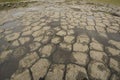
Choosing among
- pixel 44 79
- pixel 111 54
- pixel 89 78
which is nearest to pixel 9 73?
pixel 44 79

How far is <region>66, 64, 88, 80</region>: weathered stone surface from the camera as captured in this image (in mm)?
1857

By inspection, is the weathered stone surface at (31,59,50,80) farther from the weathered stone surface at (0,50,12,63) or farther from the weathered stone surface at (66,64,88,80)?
the weathered stone surface at (0,50,12,63)

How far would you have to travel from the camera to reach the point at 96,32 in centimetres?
287

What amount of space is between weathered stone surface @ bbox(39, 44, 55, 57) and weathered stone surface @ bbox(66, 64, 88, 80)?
452 millimetres

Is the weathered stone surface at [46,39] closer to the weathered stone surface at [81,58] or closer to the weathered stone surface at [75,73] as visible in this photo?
the weathered stone surface at [81,58]

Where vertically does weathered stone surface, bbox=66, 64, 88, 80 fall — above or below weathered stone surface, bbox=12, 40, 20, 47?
above

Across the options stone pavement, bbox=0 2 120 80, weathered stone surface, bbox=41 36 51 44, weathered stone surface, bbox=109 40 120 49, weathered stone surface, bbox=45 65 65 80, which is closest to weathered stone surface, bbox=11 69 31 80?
stone pavement, bbox=0 2 120 80

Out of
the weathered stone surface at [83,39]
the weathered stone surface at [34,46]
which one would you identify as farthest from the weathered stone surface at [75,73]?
the weathered stone surface at [34,46]

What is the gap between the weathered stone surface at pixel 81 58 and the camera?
2.09 metres

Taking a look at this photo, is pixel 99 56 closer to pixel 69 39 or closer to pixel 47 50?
pixel 69 39

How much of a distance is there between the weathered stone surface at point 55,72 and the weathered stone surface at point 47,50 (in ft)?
1.01

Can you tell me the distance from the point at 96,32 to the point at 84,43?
55 cm

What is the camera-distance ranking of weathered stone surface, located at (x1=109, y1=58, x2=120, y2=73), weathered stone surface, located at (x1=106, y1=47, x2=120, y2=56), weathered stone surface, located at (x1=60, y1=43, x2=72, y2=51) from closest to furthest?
1. weathered stone surface, located at (x1=109, y1=58, x2=120, y2=73)
2. weathered stone surface, located at (x1=106, y1=47, x2=120, y2=56)
3. weathered stone surface, located at (x1=60, y1=43, x2=72, y2=51)

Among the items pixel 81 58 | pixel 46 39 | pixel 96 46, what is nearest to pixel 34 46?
pixel 46 39
